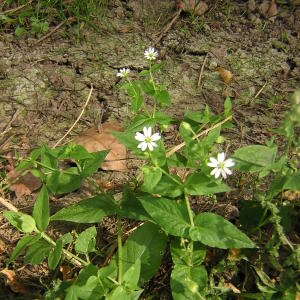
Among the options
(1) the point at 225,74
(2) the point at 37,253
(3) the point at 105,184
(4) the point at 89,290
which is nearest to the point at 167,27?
(1) the point at 225,74

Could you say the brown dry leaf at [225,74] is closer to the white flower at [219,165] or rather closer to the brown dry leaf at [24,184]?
the white flower at [219,165]

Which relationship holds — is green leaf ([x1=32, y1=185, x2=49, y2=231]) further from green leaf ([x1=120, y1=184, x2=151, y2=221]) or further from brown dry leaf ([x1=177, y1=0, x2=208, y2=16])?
brown dry leaf ([x1=177, y1=0, x2=208, y2=16])

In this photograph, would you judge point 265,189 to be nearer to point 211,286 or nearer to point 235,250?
point 235,250

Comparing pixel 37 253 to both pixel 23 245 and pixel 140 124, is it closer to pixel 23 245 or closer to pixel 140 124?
pixel 23 245

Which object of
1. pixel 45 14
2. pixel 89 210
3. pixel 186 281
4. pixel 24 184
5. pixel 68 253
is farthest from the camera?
pixel 45 14

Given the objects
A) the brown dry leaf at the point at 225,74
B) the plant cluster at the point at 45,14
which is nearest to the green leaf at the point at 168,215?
the brown dry leaf at the point at 225,74

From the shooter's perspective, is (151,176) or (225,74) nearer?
(151,176)
